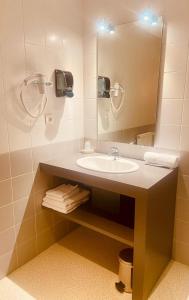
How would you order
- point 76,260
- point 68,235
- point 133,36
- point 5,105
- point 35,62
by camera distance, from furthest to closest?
point 68,235, point 76,260, point 133,36, point 35,62, point 5,105

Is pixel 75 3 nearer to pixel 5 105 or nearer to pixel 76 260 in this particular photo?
pixel 5 105

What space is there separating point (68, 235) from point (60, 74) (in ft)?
4.76

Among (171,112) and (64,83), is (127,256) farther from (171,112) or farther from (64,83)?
(64,83)

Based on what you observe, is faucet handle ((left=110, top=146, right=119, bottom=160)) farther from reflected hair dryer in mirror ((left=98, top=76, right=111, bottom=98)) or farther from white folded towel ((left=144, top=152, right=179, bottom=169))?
reflected hair dryer in mirror ((left=98, top=76, right=111, bottom=98))

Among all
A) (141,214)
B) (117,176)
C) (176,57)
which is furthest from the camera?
(176,57)

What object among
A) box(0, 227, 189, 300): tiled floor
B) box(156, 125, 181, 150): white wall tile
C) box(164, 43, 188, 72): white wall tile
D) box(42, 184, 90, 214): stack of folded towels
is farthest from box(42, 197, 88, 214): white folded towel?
box(164, 43, 188, 72): white wall tile

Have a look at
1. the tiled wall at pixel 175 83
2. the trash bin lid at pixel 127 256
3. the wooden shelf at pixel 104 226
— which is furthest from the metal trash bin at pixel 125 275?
the tiled wall at pixel 175 83

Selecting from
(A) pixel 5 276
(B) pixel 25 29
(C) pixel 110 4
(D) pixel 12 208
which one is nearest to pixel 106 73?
(C) pixel 110 4

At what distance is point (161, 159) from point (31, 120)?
0.97m

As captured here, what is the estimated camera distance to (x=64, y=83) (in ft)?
5.71

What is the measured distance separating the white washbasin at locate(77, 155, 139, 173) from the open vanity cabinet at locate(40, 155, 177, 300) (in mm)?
85

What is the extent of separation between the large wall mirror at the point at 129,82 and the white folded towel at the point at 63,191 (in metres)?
0.52

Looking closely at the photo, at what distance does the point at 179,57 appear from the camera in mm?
1483

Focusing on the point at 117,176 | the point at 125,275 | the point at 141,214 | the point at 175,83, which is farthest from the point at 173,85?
the point at 125,275
